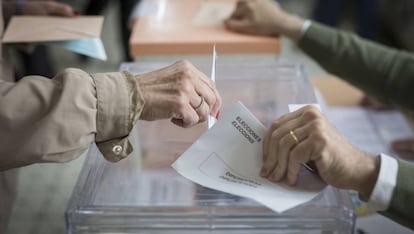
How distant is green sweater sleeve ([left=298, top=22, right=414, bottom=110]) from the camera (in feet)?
3.85

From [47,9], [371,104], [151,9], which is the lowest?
[371,104]

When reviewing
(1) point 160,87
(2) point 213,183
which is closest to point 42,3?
(1) point 160,87

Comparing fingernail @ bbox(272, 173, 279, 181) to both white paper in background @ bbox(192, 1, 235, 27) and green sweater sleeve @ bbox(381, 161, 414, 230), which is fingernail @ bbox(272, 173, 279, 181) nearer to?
green sweater sleeve @ bbox(381, 161, 414, 230)

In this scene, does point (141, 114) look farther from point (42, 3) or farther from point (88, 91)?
point (42, 3)

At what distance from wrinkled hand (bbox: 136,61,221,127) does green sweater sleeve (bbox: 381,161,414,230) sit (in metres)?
0.26

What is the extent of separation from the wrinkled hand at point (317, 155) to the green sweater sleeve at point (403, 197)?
0.03 metres

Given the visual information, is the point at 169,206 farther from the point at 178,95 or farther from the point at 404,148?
the point at 404,148

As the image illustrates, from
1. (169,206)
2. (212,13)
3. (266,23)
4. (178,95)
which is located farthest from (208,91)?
(212,13)

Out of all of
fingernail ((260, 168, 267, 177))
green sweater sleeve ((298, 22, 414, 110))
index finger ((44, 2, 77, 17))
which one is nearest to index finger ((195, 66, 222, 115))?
fingernail ((260, 168, 267, 177))

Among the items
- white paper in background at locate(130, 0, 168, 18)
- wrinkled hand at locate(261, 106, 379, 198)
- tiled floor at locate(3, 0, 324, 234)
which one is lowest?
tiled floor at locate(3, 0, 324, 234)

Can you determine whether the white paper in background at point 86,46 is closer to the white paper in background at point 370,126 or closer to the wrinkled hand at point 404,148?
the white paper in background at point 370,126

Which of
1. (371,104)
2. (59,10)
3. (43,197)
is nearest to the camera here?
(43,197)

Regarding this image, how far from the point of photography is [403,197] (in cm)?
71

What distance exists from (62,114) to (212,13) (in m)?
0.82
